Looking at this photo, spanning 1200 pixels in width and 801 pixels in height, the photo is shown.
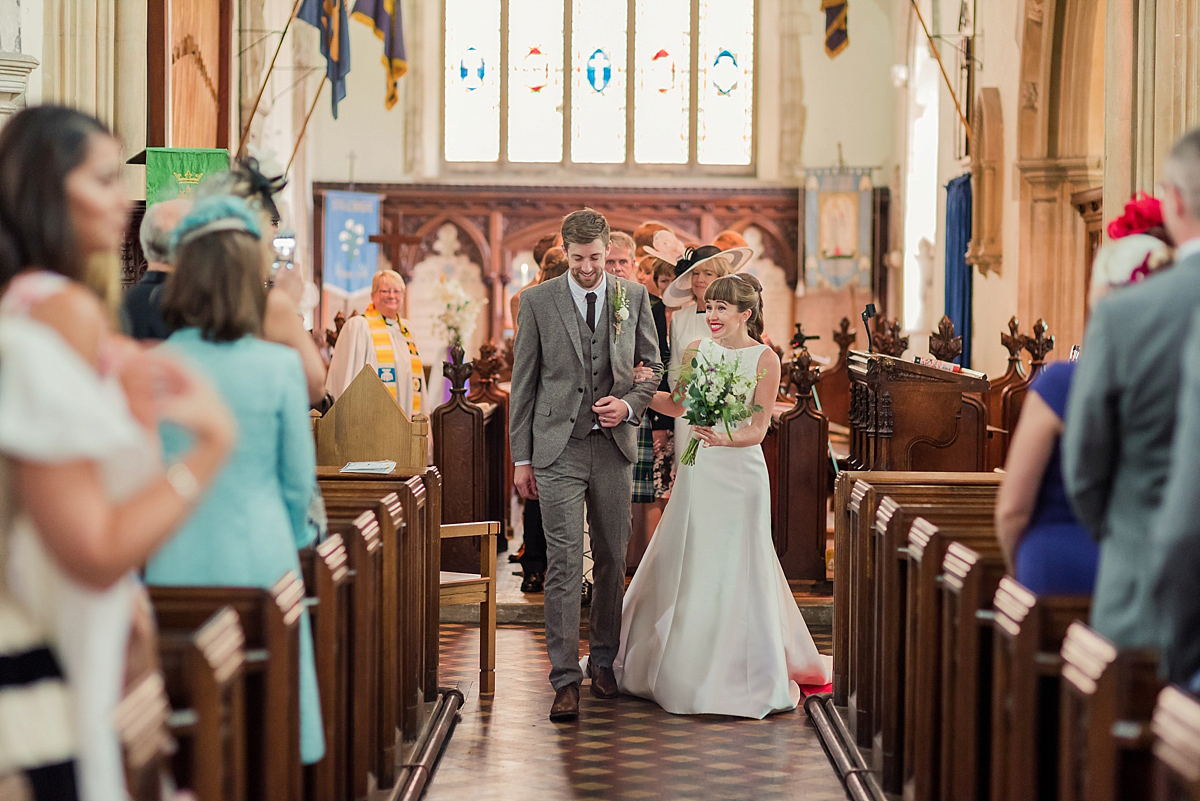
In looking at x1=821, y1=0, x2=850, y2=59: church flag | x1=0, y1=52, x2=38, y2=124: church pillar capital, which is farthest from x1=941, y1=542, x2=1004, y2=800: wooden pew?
x1=821, y1=0, x2=850, y2=59: church flag

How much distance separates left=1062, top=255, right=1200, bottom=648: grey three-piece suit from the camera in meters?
1.91

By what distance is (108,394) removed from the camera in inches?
60.4

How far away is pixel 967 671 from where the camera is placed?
2.56 meters

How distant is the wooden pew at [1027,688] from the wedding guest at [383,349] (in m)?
4.79

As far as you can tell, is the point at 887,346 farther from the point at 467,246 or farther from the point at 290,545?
the point at 467,246

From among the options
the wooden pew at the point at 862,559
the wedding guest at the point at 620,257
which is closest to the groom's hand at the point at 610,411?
the wooden pew at the point at 862,559

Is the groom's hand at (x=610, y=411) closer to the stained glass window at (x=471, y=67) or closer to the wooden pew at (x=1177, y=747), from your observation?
the wooden pew at (x=1177, y=747)

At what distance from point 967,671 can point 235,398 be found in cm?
154

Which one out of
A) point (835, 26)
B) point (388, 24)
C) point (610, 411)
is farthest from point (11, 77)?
point (835, 26)

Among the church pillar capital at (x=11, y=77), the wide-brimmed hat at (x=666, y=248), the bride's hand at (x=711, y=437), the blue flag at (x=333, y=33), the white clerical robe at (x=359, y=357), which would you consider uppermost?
the blue flag at (x=333, y=33)

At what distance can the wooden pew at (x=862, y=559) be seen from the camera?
378 centimetres

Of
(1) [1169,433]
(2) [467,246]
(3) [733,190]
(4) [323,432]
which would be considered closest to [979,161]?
(3) [733,190]

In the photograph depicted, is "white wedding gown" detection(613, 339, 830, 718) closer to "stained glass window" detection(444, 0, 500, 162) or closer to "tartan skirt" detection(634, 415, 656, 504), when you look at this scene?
"tartan skirt" detection(634, 415, 656, 504)

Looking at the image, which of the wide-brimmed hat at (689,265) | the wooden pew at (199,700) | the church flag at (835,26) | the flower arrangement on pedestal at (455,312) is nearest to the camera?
the wooden pew at (199,700)
